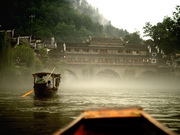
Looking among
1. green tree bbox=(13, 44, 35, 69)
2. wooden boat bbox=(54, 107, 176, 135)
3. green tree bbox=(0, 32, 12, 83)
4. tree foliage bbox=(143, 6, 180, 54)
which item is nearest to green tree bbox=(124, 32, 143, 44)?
tree foliage bbox=(143, 6, 180, 54)

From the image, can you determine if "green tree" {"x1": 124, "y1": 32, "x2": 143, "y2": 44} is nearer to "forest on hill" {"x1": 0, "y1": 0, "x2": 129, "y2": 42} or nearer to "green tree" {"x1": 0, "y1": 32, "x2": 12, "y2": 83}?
"forest on hill" {"x1": 0, "y1": 0, "x2": 129, "y2": 42}

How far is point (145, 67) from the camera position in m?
60.0

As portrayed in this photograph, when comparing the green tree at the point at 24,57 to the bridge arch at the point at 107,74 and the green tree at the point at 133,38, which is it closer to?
the bridge arch at the point at 107,74

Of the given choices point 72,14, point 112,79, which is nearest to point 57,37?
point 72,14

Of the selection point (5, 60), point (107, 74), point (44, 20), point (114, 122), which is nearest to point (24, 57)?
point (5, 60)

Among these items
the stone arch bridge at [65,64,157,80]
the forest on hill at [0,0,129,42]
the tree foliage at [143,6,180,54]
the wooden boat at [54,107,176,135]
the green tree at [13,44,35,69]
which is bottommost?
the wooden boat at [54,107,176,135]

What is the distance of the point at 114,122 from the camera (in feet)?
14.6

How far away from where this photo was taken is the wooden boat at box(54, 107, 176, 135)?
163 inches

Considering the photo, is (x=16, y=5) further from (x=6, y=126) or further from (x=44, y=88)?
(x=6, y=126)

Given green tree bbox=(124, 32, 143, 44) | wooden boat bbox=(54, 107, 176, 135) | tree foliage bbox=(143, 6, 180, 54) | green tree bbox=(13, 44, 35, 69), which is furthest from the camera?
green tree bbox=(124, 32, 143, 44)

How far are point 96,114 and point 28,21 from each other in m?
83.3

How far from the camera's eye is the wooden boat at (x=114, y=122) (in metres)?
4.14

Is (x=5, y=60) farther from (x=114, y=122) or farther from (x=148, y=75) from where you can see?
(x=148, y=75)

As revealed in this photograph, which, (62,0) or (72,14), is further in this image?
(62,0)
